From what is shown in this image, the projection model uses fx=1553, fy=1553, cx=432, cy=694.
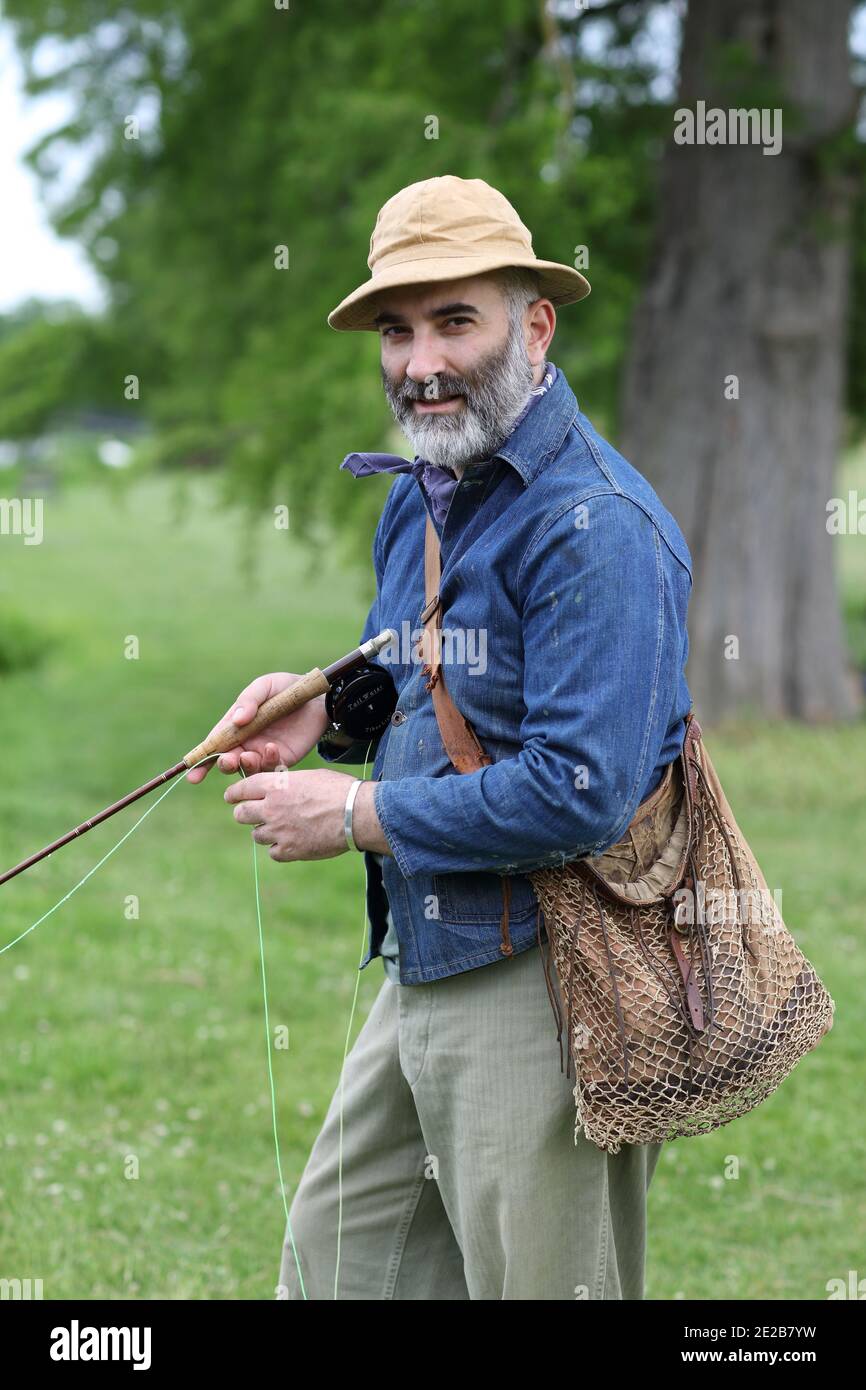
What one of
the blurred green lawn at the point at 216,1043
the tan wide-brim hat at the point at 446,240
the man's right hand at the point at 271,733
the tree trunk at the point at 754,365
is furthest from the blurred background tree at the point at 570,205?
the tan wide-brim hat at the point at 446,240

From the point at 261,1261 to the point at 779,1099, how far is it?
74.5 inches

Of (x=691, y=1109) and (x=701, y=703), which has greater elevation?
(x=701, y=703)

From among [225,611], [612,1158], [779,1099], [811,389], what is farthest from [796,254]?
[225,611]

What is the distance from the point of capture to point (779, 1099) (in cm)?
504

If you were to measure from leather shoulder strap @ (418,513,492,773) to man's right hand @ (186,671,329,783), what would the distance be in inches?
15.3

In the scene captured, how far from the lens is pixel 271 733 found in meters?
2.90

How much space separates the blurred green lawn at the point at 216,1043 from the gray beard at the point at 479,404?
0.99 m

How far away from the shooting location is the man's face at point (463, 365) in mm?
2436

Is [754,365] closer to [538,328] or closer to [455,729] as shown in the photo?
[538,328]

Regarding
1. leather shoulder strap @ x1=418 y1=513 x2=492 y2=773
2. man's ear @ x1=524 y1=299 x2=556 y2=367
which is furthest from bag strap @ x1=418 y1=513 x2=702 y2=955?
man's ear @ x1=524 y1=299 x2=556 y2=367

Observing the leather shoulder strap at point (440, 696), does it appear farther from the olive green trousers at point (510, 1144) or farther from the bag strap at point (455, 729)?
the olive green trousers at point (510, 1144)

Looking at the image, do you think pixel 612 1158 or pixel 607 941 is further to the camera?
pixel 612 1158

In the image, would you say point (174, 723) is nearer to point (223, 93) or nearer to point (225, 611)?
point (223, 93)

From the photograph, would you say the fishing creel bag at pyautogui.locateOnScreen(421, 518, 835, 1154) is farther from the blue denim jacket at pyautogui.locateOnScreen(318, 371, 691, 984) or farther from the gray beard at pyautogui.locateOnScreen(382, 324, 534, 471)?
the gray beard at pyautogui.locateOnScreen(382, 324, 534, 471)
